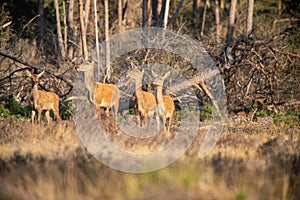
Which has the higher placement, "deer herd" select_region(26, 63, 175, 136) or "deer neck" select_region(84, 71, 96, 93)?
"deer neck" select_region(84, 71, 96, 93)

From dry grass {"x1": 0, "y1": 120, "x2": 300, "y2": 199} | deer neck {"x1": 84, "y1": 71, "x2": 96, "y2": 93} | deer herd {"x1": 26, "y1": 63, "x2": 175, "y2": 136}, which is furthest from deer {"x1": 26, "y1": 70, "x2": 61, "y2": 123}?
dry grass {"x1": 0, "y1": 120, "x2": 300, "y2": 199}

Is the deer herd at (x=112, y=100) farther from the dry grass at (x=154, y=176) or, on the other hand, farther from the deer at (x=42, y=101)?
the dry grass at (x=154, y=176)

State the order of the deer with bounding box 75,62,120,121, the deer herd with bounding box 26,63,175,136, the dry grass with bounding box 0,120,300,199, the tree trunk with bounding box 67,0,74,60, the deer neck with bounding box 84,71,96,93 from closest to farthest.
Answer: the dry grass with bounding box 0,120,300,199
the deer herd with bounding box 26,63,175,136
the deer with bounding box 75,62,120,121
the deer neck with bounding box 84,71,96,93
the tree trunk with bounding box 67,0,74,60

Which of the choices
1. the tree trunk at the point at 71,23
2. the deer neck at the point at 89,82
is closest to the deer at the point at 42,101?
the deer neck at the point at 89,82

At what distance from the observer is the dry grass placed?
7520mm

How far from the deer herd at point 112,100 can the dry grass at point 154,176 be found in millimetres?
4214

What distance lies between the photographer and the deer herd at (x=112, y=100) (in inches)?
583

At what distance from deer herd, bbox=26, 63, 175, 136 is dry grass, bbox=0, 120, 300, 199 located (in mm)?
4214

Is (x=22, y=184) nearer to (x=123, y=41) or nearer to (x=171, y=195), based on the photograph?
(x=171, y=195)

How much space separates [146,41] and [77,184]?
43.6 feet

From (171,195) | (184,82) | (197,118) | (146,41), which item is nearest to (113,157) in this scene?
(171,195)

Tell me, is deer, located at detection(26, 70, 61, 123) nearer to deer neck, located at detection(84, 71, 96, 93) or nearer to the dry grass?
deer neck, located at detection(84, 71, 96, 93)

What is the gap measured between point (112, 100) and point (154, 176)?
7.72m

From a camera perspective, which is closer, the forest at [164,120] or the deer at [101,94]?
the forest at [164,120]
